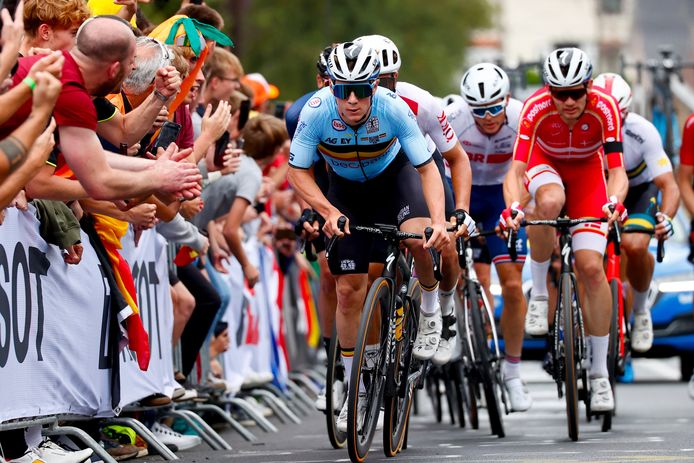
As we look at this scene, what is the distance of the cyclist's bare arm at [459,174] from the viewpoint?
10.6 meters

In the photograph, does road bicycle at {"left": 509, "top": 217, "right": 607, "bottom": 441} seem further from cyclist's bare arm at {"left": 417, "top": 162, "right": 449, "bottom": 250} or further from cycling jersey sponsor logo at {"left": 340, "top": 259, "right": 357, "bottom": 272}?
cycling jersey sponsor logo at {"left": 340, "top": 259, "right": 357, "bottom": 272}

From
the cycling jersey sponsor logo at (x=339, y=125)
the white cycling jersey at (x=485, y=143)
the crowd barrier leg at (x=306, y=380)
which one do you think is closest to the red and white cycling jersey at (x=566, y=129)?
the white cycling jersey at (x=485, y=143)

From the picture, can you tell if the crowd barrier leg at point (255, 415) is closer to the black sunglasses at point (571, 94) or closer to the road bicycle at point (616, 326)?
the road bicycle at point (616, 326)

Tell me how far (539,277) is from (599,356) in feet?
2.80

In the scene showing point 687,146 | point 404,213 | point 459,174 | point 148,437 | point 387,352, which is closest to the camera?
point 387,352

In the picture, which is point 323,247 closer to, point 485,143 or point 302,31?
point 485,143

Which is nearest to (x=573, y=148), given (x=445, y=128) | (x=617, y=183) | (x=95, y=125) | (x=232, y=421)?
(x=617, y=183)

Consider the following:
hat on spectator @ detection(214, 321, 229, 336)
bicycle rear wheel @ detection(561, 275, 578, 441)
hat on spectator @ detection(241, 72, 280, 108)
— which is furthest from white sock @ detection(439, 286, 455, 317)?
hat on spectator @ detection(241, 72, 280, 108)

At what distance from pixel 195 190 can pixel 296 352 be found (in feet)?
36.9

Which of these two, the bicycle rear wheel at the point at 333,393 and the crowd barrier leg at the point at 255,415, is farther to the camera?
the crowd barrier leg at the point at 255,415

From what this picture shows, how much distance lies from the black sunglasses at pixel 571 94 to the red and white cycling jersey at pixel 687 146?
7.00 ft

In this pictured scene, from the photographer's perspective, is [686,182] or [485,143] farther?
[686,182]

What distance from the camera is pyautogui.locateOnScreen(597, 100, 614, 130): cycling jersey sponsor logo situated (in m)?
11.3

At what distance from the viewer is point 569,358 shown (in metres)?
10.5
